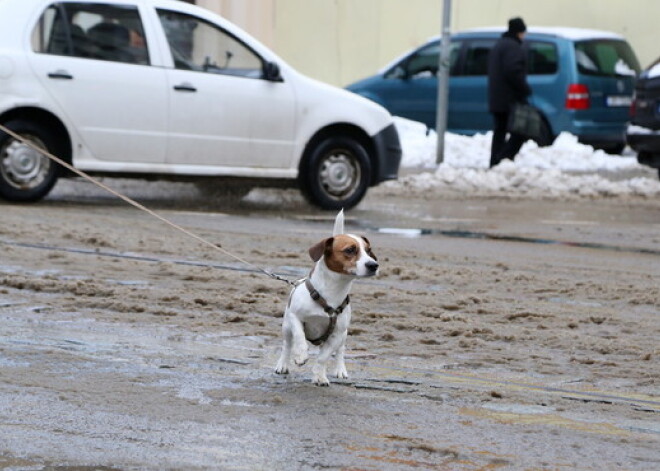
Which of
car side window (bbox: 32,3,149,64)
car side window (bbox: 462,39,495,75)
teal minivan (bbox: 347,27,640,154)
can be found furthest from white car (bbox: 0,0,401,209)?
car side window (bbox: 462,39,495,75)

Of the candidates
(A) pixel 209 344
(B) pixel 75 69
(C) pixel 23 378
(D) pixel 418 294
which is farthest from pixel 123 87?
(C) pixel 23 378

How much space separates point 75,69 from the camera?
13453 millimetres

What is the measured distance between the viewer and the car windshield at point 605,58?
22.2 metres

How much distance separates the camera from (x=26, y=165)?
43.5ft

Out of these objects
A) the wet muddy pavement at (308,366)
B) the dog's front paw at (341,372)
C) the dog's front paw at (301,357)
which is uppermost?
the dog's front paw at (301,357)

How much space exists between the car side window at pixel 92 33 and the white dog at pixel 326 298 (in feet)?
24.9

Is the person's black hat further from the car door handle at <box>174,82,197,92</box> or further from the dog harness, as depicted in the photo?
the dog harness

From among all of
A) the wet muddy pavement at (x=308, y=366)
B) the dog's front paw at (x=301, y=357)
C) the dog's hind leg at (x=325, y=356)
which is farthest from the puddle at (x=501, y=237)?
the dog's front paw at (x=301, y=357)

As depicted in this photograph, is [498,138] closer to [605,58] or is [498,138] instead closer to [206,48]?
[605,58]

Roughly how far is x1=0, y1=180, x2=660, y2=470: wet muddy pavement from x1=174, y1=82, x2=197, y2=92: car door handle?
1786mm

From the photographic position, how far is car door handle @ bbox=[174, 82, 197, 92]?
13.9 metres

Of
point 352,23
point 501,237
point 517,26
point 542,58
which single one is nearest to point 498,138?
point 517,26

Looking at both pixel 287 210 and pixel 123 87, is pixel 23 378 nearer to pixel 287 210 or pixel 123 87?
pixel 123 87

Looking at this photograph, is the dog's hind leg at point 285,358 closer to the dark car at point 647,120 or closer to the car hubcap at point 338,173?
the car hubcap at point 338,173
